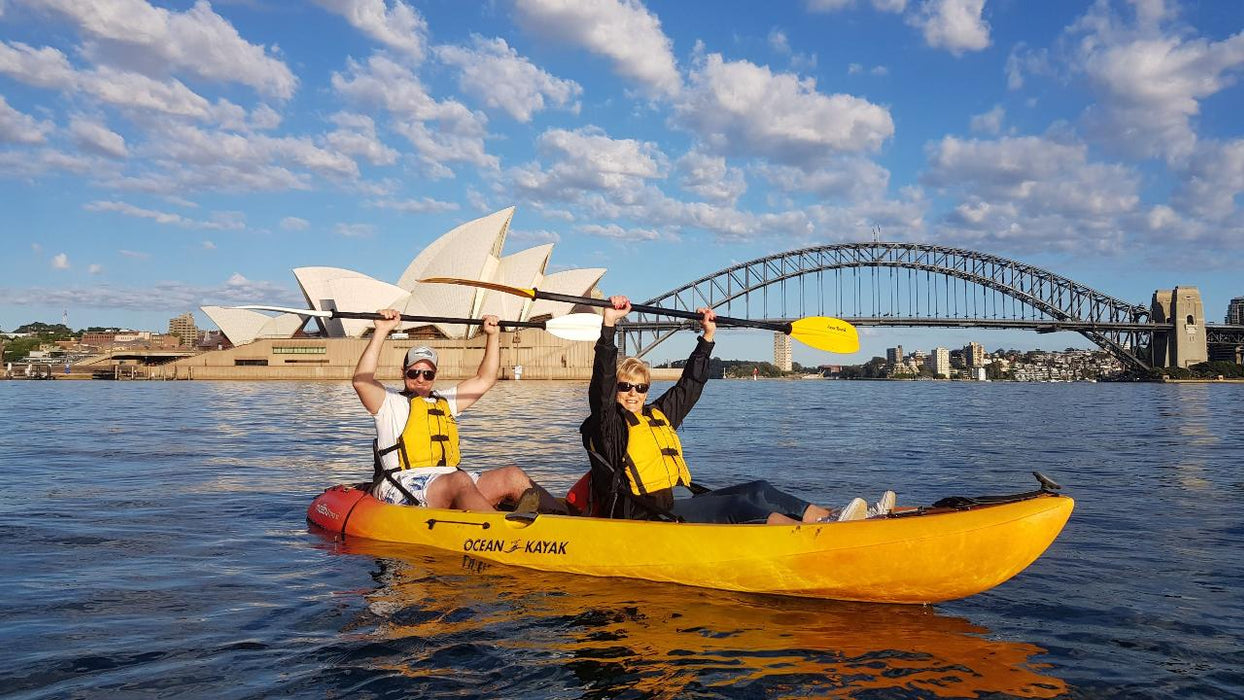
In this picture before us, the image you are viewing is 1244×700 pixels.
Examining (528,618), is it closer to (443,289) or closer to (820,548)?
(820,548)

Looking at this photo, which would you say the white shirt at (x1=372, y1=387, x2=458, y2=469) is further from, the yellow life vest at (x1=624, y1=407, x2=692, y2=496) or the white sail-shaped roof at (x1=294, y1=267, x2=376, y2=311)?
the white sail-shaped roof at (x1=294, y1=267, x2=376, y2=311)

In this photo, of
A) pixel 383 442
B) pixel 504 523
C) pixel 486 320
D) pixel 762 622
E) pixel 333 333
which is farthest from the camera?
pixel 333 333

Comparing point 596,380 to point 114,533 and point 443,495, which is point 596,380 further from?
point 114,533

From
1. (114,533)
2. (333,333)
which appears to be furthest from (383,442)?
(333,333)

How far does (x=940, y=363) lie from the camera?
160875mm

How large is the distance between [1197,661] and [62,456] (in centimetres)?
1562

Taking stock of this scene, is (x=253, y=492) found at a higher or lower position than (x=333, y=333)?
lower

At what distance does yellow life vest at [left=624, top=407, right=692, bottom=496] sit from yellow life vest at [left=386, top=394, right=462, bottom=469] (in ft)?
6.12

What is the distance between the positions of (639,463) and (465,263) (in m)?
58.8

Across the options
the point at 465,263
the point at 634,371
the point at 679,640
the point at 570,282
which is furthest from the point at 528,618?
the point at 570,282

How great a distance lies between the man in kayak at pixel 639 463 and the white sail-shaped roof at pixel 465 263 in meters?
55.6

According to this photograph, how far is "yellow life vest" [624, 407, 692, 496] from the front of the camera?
18.1ft

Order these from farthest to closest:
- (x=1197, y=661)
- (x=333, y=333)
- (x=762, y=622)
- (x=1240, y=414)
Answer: (x=333, y=333), (x=1240, y=414), (x=762, y=622), (x=1197, y=661)

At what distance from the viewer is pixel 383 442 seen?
A: 6.59 meters
